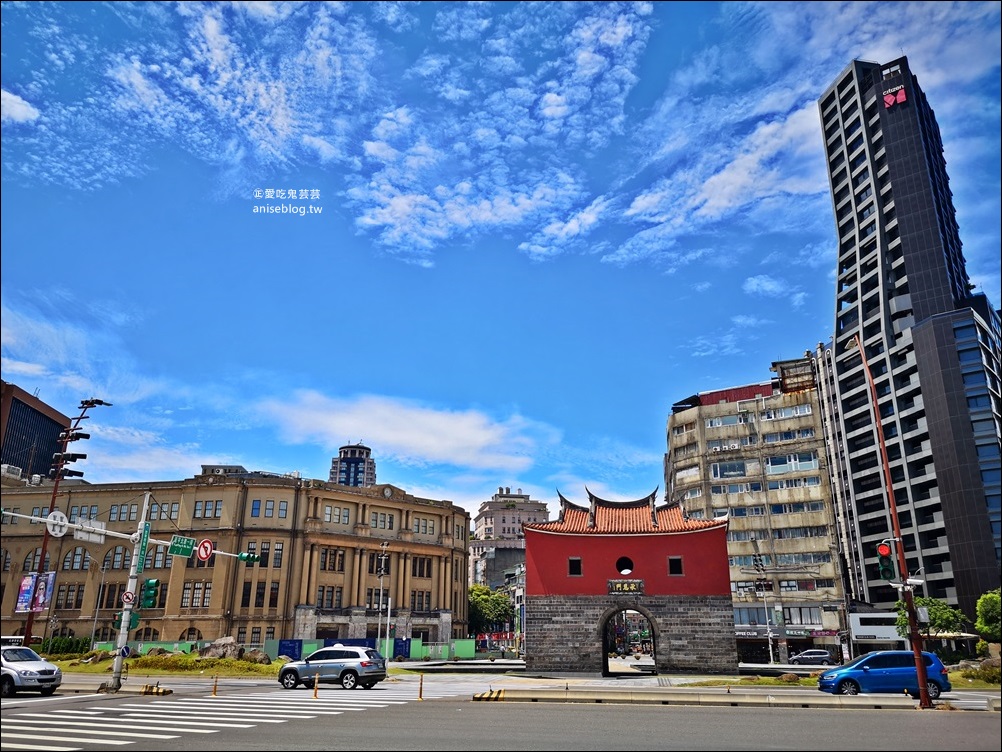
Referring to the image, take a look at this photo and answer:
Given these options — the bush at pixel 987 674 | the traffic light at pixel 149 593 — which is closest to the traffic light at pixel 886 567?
the bush at pixel 987 674

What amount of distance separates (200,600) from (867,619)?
64.4 metres

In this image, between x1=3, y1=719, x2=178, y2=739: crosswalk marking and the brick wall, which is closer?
x1=3, y1=719, x2=178, y2=739: crosswalk marking

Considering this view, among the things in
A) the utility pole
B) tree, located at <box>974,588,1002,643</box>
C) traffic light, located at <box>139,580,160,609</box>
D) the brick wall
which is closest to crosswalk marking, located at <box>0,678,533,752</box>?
the utility pole

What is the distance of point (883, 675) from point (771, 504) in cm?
5281

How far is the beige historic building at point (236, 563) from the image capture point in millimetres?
62781

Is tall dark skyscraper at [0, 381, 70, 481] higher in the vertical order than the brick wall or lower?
higher

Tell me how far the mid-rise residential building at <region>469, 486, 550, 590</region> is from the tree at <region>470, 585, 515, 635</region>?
20836 mm

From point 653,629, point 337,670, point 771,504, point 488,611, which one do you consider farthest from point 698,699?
point 488,611

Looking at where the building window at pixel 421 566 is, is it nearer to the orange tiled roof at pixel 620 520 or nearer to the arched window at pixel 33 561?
the orange tiled roof at pixel 620 520

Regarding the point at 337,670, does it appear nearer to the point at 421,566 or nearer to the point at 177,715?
the point at 177,715

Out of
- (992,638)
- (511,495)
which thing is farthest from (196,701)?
(511,495)

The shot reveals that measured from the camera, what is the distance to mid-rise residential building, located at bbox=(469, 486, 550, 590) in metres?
140

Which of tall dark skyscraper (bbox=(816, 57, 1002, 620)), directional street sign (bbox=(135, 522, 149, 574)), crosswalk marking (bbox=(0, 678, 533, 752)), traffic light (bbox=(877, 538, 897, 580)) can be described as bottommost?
crosswalk marking (bbox=(0, 678, 533, 752))

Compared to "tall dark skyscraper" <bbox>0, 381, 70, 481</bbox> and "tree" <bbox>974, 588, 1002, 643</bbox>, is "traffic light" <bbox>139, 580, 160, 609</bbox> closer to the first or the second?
"tree" <bbox>974, 588, 1002, 643</bbox>
